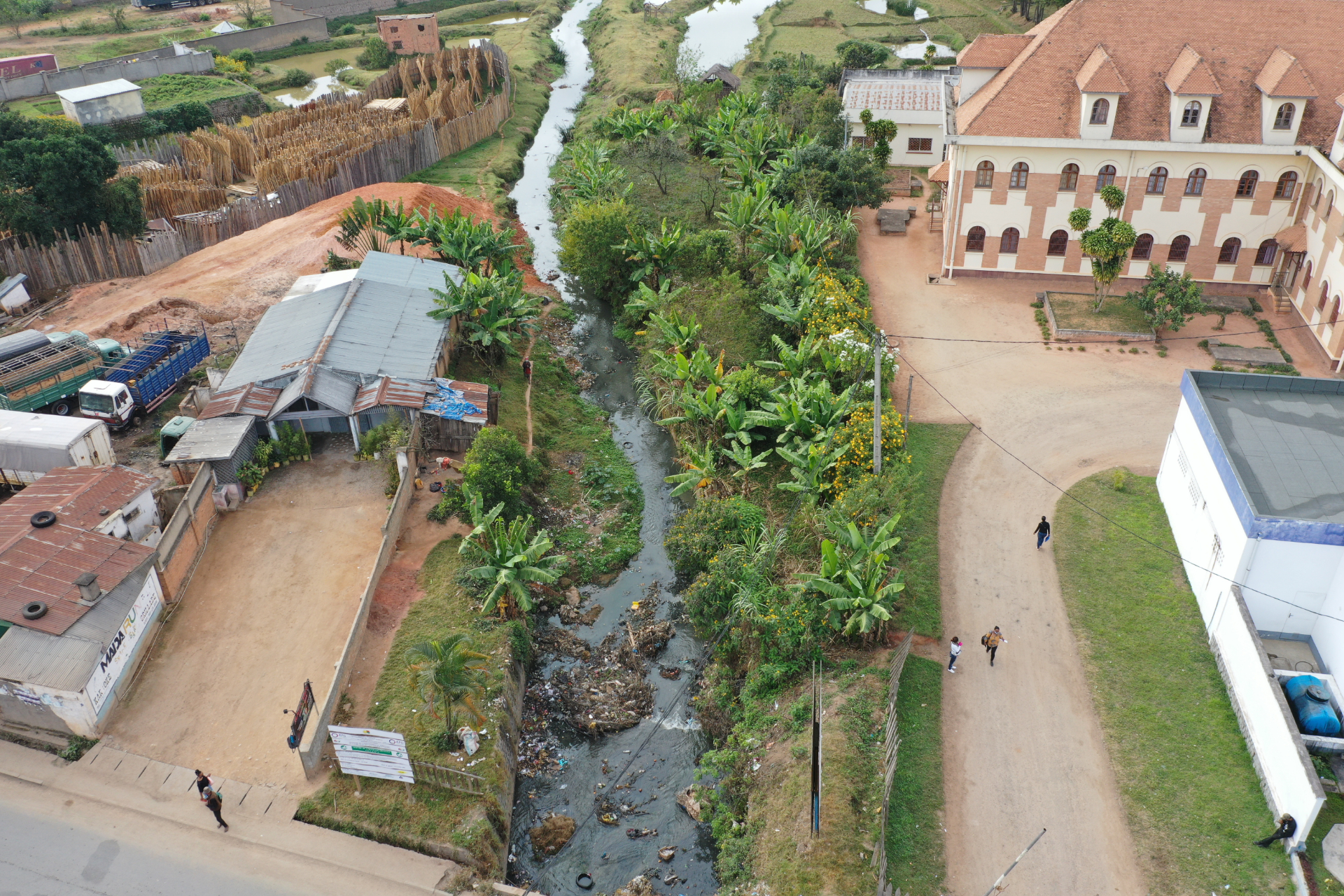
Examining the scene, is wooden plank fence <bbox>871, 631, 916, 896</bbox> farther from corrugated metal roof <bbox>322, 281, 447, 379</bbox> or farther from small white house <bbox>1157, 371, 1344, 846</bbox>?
corrugated metal roof <bbox>322, 281, 447, 379</bbox>

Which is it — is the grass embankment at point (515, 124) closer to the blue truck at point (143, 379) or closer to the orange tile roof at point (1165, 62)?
the blue truck at point (143, 379)

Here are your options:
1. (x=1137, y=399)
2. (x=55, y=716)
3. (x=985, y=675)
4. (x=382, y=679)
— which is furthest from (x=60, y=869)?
(x=1137, y=399)

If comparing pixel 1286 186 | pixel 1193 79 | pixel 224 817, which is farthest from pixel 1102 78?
pixel 224 817

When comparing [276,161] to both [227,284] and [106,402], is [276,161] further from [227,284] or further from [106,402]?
[106,402]

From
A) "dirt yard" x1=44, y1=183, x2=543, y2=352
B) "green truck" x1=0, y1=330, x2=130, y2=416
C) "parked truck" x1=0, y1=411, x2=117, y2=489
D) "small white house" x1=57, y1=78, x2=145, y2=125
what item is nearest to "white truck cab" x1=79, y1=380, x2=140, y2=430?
"green truck" x1=0, y1=330, x2=130, y2=416

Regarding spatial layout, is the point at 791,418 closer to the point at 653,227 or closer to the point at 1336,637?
the point at 1336,637

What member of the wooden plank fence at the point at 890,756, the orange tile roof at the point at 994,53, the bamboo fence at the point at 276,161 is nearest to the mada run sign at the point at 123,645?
the wooden plank fence at the point at 890,756
